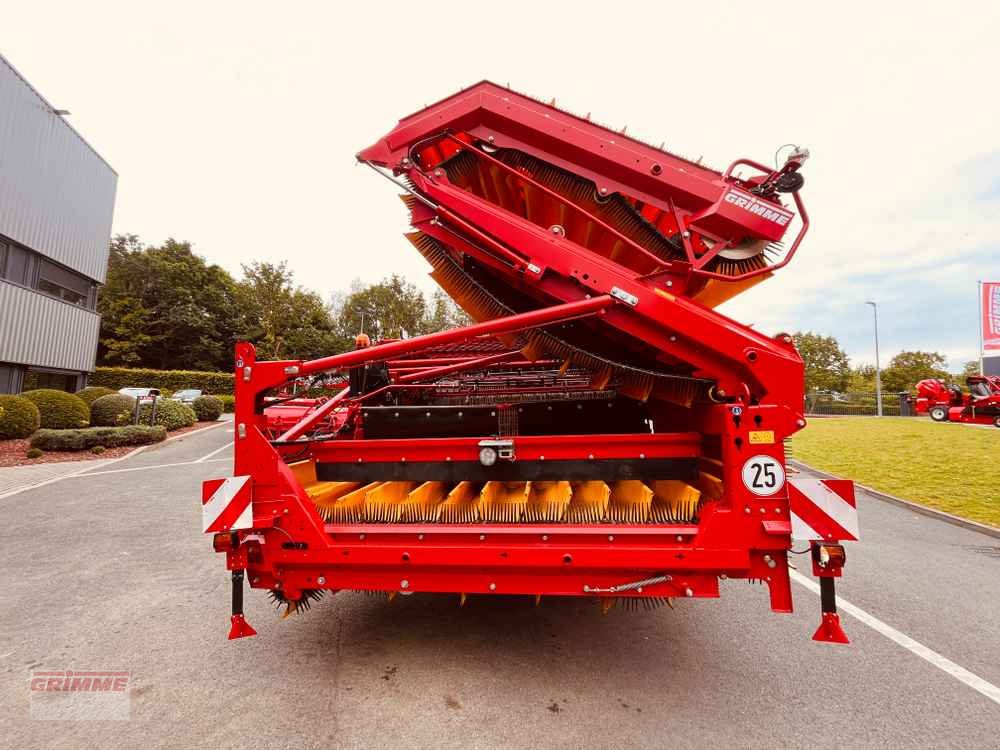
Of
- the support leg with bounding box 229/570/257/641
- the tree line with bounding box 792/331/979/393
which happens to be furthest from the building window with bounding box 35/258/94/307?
the tree line with bounding box 792/331/979/393

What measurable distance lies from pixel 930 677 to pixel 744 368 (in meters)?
2.18

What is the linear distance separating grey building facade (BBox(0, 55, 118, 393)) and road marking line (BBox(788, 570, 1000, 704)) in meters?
21.0

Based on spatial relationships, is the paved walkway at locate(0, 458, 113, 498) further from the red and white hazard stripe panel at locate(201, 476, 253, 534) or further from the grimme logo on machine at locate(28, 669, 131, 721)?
the red and white hazard stripe panel at locate(201, 476, 253, 534)

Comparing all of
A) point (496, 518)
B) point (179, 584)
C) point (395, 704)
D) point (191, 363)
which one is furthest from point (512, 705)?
point (191, 363)

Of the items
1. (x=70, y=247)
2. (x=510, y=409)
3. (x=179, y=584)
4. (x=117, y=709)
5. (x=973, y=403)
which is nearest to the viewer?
(x=117, y=709)

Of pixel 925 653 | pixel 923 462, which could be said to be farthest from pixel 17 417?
pixel 923 462

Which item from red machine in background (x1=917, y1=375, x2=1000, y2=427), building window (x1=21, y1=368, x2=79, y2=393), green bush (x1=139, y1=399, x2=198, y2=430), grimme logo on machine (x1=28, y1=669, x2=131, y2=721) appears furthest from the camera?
red machine in background (x1=917, y1=375, x2=1000, y2=427)

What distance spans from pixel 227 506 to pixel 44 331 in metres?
19.8

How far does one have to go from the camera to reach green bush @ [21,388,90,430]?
12.5 m

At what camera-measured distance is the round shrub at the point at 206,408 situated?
21.2 m

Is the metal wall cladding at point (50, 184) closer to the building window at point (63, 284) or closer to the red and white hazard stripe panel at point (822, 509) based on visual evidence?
the building window at point (63, 284)

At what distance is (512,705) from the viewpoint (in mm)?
2287

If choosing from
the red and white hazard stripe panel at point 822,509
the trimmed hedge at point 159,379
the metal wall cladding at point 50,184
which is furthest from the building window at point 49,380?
the red and white hazard stripe panel at point 822,509

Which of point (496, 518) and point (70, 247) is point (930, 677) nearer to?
point (496, 518)
